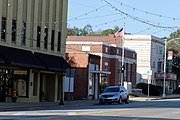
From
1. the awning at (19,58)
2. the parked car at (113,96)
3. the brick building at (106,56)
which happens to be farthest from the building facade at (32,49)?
the brick building at (106,56)

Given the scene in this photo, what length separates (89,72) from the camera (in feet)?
180

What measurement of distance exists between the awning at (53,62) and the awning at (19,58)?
3.96ft

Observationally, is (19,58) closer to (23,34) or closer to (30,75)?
(23,34)

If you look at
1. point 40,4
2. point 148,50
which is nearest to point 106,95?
point 40,4

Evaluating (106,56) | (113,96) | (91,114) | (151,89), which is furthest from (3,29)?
(151,89)

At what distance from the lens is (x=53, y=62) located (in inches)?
1702

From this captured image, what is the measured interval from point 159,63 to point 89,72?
127ft

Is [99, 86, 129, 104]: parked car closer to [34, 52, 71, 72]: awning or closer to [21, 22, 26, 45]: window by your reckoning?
[34, 52, 71, 72]: awning

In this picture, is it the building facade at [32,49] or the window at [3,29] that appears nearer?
the window at [3,29]

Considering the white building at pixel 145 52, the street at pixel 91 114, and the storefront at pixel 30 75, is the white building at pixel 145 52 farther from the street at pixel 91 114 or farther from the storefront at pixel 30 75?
the street at pixel 91 114

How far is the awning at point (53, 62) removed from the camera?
4144cm

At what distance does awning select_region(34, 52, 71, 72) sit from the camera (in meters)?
41.4

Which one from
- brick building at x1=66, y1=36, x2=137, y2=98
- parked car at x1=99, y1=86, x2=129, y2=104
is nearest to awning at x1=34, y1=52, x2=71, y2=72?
parked car at x1=99, y1=86, x2=129, y2=104

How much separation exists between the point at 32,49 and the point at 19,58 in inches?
157
